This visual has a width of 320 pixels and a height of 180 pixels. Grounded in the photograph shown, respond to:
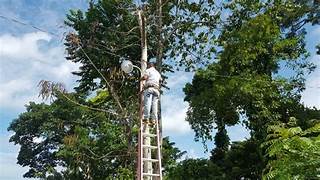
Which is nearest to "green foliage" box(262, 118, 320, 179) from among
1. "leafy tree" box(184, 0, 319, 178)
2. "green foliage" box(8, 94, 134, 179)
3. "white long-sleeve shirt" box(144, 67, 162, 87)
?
"white long-sleeve shirt" box(144, 67, 162, 87)

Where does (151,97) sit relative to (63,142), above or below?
below

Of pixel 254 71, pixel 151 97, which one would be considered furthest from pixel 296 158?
pixel 254 71

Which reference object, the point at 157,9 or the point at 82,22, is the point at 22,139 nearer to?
the point at 82,22

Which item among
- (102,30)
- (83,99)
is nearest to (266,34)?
(102,30)

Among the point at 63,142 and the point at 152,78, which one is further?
the point at 63,142

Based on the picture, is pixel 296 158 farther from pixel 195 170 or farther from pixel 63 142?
pixel 63 142

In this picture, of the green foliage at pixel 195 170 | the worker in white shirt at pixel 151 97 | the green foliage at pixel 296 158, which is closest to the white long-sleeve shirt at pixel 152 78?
the worker in white shirt at pixel 151 97

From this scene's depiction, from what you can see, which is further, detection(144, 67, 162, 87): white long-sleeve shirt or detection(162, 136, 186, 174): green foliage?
detection(162, 136, 186, 174): green foliage

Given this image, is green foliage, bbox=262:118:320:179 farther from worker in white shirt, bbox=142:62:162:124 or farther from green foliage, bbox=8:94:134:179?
green foliage, bbox=8:94:134:179

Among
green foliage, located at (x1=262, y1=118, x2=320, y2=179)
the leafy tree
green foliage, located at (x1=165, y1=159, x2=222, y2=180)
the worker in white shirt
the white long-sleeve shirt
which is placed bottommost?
green foliage, located at (x1=262, y1=118, x2=320, y2=179)

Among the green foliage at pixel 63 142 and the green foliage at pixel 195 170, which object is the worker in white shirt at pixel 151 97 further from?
the green foliage at pixel 63 142

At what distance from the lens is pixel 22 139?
33.4 metres

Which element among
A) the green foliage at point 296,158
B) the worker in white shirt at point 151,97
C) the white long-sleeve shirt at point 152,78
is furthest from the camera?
the white long-sleeve shirt at point 152,78

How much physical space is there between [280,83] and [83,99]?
13268mm
